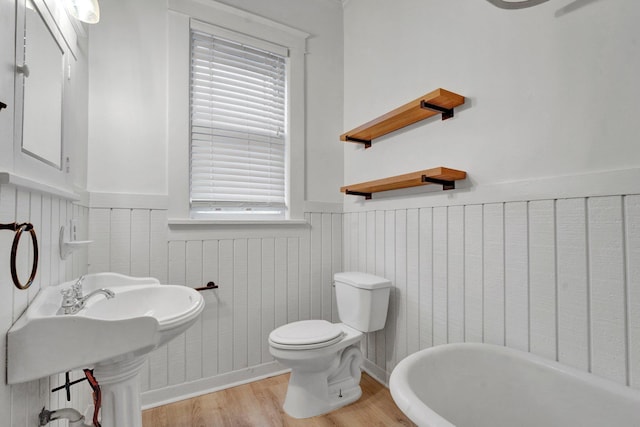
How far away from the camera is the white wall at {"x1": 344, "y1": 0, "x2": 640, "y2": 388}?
1046 mm

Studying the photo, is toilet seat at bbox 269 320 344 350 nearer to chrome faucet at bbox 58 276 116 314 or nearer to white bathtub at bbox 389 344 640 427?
white bathtub at bbox 389 344 640 427

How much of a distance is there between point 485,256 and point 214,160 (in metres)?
1.72

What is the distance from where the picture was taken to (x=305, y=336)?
5.50ft

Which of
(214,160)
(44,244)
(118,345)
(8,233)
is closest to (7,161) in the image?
(8,233)

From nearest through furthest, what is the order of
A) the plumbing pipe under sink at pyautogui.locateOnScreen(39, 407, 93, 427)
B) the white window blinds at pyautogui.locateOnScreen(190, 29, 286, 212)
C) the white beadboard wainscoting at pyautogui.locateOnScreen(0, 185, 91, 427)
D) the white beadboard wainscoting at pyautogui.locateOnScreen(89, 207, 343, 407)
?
the white beadboard wainscoting at pyautogui.locateOnScreen(0, 185, 91, 427), the plumbing pipe under sink at pyautogui.locateOnScreen(39, 407, 93, 427), the white beadboard wainscoting at pyautogui.locateOnScreen(89, 207, 343, 407), the white window blinds at pyautogui.locateOnScreen(190, 29, 286, 212)

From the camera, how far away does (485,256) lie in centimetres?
144

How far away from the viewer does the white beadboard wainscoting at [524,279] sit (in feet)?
3.39

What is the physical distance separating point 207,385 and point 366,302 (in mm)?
1159

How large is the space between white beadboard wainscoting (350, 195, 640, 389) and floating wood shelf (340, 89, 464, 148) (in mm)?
538

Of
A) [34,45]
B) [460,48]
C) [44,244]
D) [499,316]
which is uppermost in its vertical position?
[460,48]

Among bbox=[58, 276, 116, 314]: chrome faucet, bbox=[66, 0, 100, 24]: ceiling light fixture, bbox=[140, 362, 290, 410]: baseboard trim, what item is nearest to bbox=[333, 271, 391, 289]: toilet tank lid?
bbox=[140, 362, 290, 410]: baseboard trim

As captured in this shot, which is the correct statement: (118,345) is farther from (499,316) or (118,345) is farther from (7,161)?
(499,316)

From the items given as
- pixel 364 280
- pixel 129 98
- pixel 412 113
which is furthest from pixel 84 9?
pixel 364 280

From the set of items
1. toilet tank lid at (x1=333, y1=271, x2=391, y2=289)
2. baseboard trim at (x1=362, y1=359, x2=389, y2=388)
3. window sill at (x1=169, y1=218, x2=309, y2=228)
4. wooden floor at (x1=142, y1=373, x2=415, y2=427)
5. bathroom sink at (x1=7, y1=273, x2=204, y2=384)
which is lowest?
wooden floor at (x1=142, y1=373, x2=415, y2=427)
